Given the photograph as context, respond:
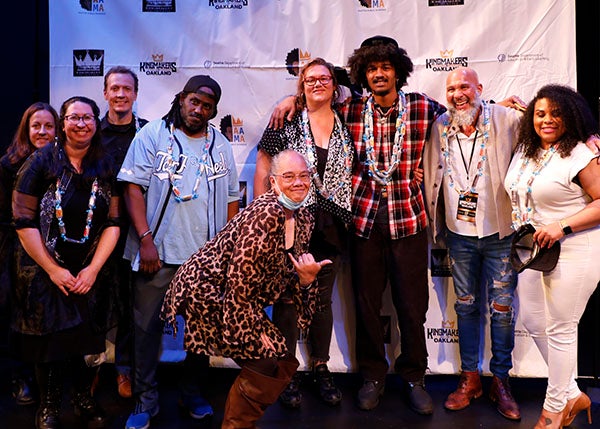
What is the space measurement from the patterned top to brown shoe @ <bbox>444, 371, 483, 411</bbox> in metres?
1.15

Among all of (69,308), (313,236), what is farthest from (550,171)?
(69,308)

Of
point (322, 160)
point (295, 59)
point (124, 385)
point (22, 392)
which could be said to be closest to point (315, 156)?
point (322, 160)

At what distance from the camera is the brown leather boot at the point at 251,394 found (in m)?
2.49

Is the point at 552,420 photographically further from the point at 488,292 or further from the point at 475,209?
the point at 475,209

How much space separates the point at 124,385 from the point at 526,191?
247 cm

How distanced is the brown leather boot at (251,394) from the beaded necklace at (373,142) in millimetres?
1113

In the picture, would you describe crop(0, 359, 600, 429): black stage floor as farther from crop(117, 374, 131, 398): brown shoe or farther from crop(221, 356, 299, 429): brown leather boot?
crop(221, 356, 299, 429): brown leather boot

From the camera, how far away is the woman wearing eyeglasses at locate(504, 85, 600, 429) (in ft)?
8.67

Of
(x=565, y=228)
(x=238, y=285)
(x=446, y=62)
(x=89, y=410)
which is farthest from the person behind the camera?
(x=446, y=62)

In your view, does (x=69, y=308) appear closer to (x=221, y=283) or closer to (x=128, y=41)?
(x=221, y=283)

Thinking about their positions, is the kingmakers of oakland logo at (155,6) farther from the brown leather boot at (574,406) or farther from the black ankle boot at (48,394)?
the brown leather boot at (574,406)

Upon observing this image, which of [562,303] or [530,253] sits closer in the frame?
[562,303]

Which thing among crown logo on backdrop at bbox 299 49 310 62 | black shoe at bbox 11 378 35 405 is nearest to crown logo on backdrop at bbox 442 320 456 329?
crown logo on backdrop at bbox 299 49 310 62

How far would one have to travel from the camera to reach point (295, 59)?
3.68 m
